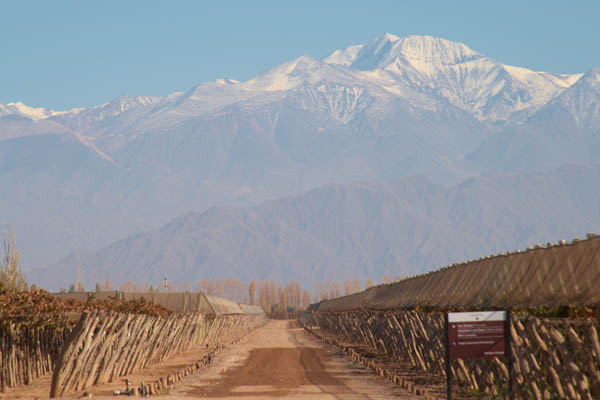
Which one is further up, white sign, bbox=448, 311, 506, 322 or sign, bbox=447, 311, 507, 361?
white sign, bbox=448, 311, 506, 322

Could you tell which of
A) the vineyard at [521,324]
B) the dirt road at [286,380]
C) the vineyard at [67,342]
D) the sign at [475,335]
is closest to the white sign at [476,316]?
the sign at [475,335]

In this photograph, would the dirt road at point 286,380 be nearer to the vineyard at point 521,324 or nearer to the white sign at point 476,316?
the vineyard at point 521,324

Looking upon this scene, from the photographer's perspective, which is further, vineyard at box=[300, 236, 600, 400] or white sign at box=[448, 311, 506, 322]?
white sign at box=[448, 311, 506, 322]

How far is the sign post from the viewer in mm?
19938

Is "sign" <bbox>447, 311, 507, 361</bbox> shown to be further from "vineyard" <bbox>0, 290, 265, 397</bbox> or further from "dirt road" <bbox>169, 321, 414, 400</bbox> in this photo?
"vineyard" <bbox>0, 290, 265, 397</bbox>

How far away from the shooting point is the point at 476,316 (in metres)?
20.1

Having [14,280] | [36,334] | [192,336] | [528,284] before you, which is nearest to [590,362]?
[528,284]

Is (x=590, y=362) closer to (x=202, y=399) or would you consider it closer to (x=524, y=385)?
(x=524, y=385)

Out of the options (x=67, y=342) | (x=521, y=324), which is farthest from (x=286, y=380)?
(x=521, y=324)

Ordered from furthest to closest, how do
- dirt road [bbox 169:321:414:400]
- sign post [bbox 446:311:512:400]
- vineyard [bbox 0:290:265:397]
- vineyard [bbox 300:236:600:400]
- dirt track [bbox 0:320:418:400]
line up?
dirt road [bbox 169:321:414:400] < dirt track [bbox 0:320:418:400] < vineyard [bbox 0:290:265:397] < sign post [bbox 446:311:512:400] < vineyard [bbox 300:236:600:400]

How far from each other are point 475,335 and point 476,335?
2cm

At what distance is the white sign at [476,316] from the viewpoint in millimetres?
20031

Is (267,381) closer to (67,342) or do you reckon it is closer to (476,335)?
(67,342)

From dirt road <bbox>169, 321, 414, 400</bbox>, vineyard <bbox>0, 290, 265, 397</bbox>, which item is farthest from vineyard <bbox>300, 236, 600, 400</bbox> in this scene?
vineyard <bbox>0, 290, 265, 397</bbox>
